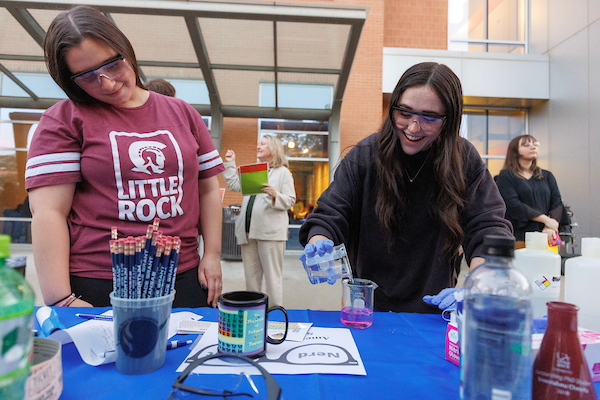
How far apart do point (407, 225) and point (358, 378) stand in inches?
35.3

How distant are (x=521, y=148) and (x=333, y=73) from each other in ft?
10.1

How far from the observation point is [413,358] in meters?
0.91

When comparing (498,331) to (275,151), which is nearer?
(498,331)

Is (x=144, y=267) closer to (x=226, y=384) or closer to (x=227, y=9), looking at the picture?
(x=226, y=384)

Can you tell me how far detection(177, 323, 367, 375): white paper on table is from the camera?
Answer: 795mm

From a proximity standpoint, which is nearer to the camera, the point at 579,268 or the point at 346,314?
the point at 579,268

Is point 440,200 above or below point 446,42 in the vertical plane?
below

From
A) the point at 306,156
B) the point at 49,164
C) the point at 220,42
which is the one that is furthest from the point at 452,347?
the point at 306,156

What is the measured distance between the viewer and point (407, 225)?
156 cm

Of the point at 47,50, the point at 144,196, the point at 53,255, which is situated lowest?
the point at 53,255

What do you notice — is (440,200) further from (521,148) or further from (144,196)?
(521,148)

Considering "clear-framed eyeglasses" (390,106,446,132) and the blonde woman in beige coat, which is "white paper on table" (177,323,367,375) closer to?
"clear-framed eyeglasses" (390,106,446,132)

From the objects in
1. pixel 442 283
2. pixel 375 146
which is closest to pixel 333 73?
pixel 375 146

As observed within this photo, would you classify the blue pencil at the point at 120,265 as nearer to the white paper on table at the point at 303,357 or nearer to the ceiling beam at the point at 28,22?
the white paper on table at the point at 303,357
